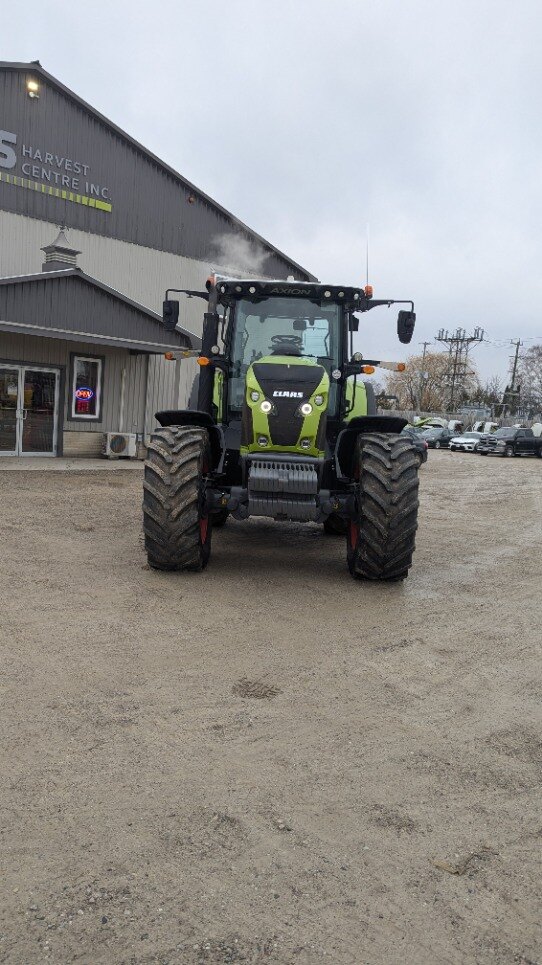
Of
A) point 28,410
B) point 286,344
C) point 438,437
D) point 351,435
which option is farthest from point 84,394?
point 438,437

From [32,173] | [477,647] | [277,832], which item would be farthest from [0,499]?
[32,173]

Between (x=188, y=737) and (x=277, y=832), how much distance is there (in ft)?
3.00

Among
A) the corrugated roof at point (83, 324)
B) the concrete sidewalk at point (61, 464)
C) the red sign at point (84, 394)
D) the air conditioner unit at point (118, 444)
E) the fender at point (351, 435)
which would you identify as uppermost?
the corrugated roof at point (83, 324)

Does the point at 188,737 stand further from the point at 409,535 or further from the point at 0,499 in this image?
the point at 0,499

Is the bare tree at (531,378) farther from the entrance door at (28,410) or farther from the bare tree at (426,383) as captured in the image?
the entrance door at (28,410)

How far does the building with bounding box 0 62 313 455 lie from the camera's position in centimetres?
1795

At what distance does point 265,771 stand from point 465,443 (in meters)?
39.3

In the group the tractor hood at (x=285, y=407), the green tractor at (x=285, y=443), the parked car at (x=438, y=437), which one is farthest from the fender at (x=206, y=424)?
the parked car at (x=438, y=437)

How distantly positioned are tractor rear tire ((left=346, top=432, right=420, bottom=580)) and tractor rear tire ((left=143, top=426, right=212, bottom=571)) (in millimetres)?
1521

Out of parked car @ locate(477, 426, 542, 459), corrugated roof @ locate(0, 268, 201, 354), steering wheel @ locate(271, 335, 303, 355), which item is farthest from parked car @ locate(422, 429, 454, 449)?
steering wheel @ locate(271, 335, 303, 355)

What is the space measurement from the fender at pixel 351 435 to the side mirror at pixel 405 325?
88 cm

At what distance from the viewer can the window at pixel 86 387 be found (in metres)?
19.2

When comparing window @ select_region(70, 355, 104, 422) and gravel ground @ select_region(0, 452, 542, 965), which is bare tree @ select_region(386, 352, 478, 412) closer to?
window @ select_region(70, 355, 104, 422)

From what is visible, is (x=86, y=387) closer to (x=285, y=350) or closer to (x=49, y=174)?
(x=49, y=174)
